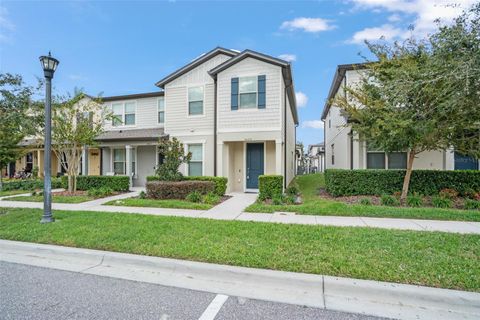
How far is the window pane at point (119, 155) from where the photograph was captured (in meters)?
16.3

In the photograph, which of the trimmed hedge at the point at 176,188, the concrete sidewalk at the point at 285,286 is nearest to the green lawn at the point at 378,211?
the trimmed hedge at the point at 176,188

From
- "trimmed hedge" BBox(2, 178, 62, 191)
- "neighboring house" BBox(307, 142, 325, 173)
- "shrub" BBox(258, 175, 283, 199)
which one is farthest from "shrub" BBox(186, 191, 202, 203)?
"neighboring house" BBox(307, 142, 325, 173)

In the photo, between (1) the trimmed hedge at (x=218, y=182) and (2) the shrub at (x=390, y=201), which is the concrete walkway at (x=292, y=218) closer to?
(1) the trimmed hedge at (x=218, y=182)

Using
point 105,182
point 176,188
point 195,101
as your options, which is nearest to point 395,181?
point 176,188

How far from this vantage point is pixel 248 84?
460 inches

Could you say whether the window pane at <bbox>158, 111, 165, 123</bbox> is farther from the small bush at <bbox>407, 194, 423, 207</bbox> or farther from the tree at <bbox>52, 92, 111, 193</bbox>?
the small bush at <bbox>407, 194, 423, 207</bbox>

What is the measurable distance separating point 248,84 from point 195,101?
3.10 meters

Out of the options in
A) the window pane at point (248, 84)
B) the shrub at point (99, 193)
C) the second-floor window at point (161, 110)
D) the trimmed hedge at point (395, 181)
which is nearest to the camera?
the trimmed hedge at point (395, 181)

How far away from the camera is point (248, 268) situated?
150 inches

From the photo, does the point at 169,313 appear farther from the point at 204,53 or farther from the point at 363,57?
the point at 204,53

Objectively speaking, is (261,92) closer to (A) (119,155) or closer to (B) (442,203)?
(B) (442,203)

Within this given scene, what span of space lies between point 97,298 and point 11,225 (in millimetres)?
5305

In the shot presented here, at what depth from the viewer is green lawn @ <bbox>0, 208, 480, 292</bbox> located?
3.65m

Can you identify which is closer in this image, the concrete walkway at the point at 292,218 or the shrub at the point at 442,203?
the concrete walkway at the point at 292,218
